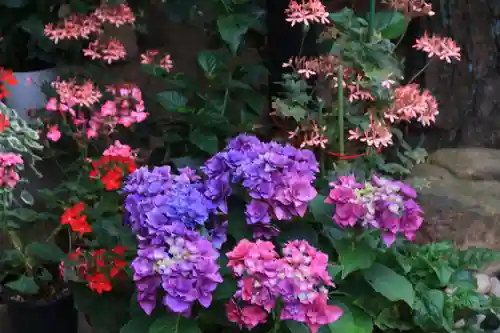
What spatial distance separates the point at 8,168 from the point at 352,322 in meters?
0.92

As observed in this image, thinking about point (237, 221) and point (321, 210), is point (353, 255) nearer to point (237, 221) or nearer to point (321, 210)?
point (321, 210)

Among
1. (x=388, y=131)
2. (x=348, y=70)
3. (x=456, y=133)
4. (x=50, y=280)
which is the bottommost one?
(x=50, y=280)

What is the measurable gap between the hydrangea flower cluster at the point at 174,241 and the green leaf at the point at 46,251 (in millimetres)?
474

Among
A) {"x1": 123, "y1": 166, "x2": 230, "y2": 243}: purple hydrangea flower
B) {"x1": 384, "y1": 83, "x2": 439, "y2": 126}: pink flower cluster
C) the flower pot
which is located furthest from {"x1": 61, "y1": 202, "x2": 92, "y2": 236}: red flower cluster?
{"x1": 384, "y1": 83, "x2": 439, "y2": 126}: pink flower cluster

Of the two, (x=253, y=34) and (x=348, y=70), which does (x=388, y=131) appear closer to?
(x=348, y=70)

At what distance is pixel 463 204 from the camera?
188 cm

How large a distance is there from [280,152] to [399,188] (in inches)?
9.7

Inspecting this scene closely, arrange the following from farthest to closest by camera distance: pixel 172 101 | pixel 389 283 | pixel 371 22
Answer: pixel 172 101 → pixel 371 22 → pixel 389 283

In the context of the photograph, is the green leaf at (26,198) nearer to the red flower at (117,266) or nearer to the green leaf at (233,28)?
the red flower at (117,266)

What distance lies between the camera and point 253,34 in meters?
2.19

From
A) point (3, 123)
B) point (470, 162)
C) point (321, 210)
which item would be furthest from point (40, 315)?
point (470, 162)

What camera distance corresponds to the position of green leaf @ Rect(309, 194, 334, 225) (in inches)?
55.6

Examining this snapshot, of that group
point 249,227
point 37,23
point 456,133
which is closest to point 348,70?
point 249,227

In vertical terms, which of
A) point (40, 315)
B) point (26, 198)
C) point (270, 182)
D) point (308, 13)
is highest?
point (308, 13)
